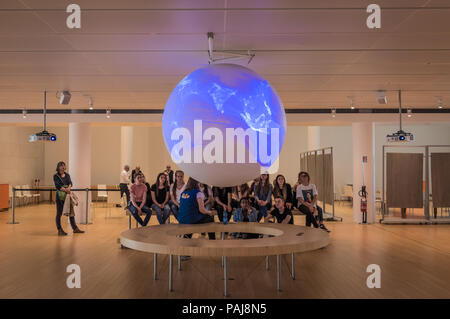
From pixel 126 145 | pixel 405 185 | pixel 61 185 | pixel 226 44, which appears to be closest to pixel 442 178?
pixel 405 185

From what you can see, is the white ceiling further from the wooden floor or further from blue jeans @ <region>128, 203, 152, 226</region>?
the wooden floor

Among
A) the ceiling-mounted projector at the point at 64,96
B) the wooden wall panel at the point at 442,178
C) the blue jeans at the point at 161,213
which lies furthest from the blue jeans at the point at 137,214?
the wooden wall panel at the point at 442,178

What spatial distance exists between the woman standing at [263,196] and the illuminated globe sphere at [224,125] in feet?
13.8

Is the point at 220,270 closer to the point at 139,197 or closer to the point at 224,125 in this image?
the point at 139,197

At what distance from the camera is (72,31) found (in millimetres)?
4695

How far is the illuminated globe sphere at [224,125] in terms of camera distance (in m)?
3.54

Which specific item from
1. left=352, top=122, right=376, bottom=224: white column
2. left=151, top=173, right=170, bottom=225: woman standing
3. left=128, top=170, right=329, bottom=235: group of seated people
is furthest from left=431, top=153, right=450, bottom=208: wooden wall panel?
left=151, top=173, right=170, bottom=225: woman standing

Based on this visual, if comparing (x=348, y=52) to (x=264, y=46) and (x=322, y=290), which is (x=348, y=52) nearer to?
(x=264, y=46)

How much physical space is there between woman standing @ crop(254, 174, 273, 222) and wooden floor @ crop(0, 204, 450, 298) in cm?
134

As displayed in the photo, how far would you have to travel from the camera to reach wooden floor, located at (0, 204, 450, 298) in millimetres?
4703

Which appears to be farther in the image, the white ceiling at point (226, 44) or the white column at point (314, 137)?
the white column at point (314, 137)

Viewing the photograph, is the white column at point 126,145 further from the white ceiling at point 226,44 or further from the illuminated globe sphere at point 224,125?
the illuminated globe sphere at point 224,125

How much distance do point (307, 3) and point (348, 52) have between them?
179cm
